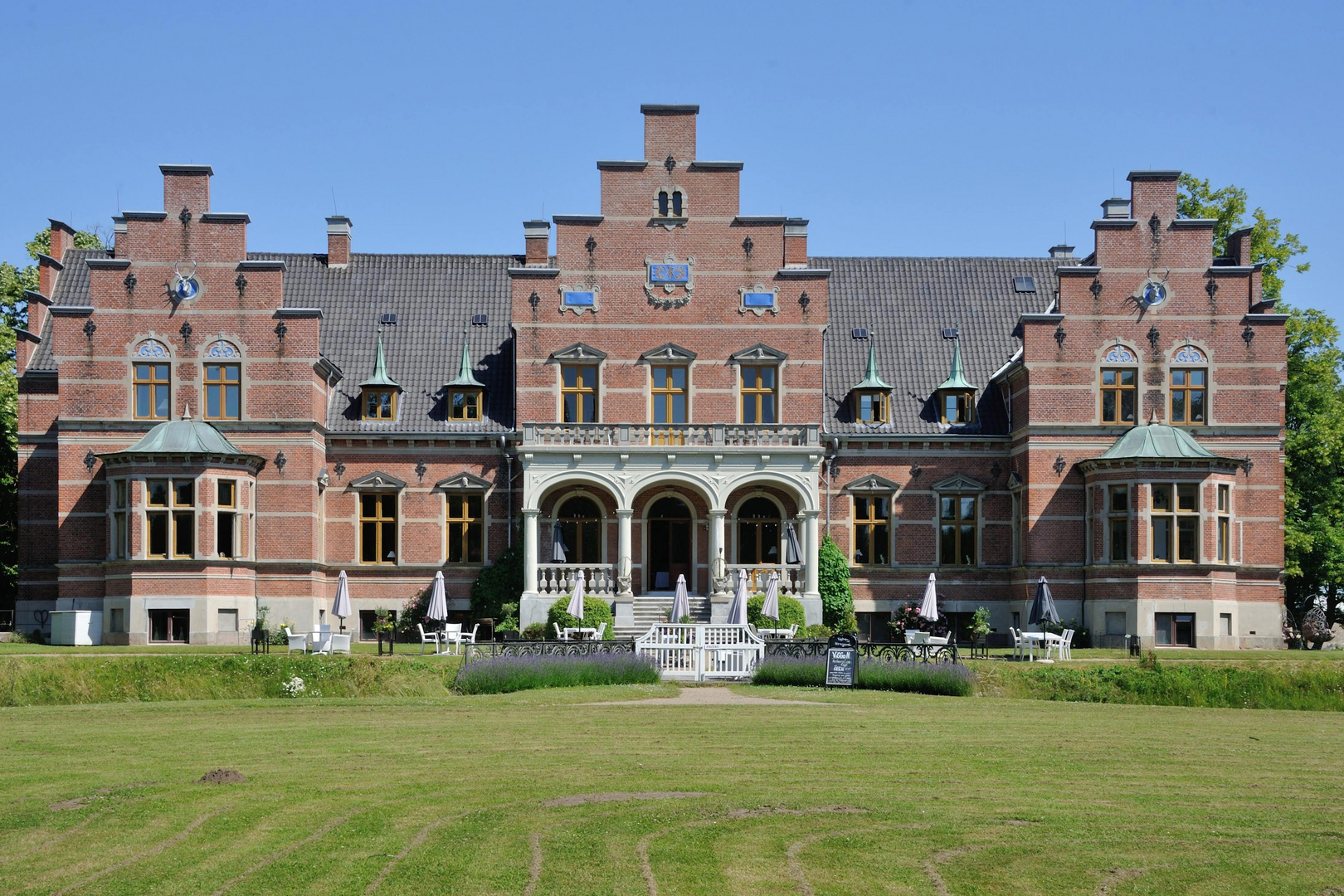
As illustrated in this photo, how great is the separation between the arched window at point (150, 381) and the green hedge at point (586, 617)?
1209 centimetres

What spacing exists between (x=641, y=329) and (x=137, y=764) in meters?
26.5

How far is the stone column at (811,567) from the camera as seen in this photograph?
129ft

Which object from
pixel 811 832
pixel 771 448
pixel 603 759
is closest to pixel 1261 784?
pixel 811 832

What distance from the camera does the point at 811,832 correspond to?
13.1 m

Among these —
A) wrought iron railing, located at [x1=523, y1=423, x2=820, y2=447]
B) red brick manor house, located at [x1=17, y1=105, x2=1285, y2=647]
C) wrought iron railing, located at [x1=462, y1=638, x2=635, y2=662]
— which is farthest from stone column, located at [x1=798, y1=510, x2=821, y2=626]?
wrought iron railing, located at [x1=462, y1=638, x2=635, y2=662]

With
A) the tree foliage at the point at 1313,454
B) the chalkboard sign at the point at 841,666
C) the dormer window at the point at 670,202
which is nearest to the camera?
the chalkboard sign at the point at 841,666

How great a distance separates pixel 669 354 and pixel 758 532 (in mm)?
5612

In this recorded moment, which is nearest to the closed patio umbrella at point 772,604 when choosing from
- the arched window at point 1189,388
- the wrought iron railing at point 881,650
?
the wrought iron railing at point 881,650

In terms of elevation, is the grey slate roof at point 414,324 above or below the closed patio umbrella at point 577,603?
above

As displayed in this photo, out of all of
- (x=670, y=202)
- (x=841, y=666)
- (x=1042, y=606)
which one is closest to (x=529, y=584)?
(x=670, y=202)

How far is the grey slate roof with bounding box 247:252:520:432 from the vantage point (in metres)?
43.2

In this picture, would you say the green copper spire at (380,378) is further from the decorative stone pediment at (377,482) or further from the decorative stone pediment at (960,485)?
the decorative stone pediment at (960,485)

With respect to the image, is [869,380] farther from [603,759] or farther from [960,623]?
[603,759]

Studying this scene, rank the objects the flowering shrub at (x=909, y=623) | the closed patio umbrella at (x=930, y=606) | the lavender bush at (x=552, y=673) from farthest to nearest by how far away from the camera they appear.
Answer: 1. the flowering shrub at (x=909, y=623)
2. the closed patio umbrella at (x=930, y=606)
3. the lavender bush at (x=552, y=673)
